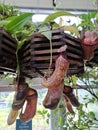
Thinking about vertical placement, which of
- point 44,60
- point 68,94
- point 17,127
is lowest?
point 17,127

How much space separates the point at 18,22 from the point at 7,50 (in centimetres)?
7

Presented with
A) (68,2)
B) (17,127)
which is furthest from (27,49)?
(68,2)

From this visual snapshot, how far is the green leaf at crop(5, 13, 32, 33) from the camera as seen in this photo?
0.53 metres

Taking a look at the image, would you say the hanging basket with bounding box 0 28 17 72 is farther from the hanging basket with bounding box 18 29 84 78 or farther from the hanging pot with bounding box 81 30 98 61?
the hanging pot with bounding box 81 30 98 61

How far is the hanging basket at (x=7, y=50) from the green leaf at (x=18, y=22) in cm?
2

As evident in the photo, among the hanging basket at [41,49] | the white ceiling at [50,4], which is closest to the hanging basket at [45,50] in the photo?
the hanging basket at [41,49]

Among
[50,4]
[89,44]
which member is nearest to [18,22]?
[89,44]

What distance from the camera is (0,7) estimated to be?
988mm

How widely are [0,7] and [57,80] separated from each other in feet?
2.18

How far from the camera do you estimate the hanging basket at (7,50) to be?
1.62 feet

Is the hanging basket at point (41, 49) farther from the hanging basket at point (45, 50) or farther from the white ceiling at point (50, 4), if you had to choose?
the white ceiling at point (50, 4)

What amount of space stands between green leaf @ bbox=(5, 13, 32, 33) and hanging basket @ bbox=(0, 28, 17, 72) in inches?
0.9

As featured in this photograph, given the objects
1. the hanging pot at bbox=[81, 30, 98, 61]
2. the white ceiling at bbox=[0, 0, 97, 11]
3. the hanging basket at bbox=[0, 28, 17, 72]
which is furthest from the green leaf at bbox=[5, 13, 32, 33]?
the white ceiling at bbox=[0, 0, 97, 11]

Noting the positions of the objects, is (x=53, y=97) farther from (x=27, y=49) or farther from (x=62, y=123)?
(x=62, y=123)
